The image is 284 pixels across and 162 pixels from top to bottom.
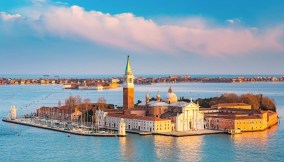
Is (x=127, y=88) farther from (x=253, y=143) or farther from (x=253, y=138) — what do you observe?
(x=253, y=143)

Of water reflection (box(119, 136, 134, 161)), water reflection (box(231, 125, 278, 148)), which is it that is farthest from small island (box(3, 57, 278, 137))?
water reflection (box(119, 136, 134, 161))

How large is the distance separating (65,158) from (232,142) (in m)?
4.84

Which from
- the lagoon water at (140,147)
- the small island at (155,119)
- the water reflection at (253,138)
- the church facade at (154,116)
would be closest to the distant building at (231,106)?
the small island at (155,119)

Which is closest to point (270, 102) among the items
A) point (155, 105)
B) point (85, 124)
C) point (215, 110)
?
point (215, 110)

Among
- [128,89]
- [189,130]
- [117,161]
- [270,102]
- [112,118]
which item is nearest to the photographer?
[117,161]

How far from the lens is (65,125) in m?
19.4

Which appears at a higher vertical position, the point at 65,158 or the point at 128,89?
the point at 128,89

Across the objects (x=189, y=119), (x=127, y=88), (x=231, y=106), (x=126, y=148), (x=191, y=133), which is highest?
(x=127, y=88)

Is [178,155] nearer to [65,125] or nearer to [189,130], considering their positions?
[189,130]

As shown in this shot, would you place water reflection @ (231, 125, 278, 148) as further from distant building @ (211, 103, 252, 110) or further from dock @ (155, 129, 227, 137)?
distant building @ (211, 103, 252, 110)

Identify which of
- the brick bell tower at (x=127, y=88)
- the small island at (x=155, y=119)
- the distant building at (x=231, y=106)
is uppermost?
the brick bell tower at (x=127, y=88)

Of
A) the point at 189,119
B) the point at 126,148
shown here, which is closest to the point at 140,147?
the point at 126,148

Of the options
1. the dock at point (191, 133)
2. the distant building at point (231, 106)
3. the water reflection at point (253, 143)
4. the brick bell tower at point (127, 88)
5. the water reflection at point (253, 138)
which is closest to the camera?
the water reflection at point (253, 143)

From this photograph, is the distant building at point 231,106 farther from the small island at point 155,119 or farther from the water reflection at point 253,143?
the water reflection at point 253,143
